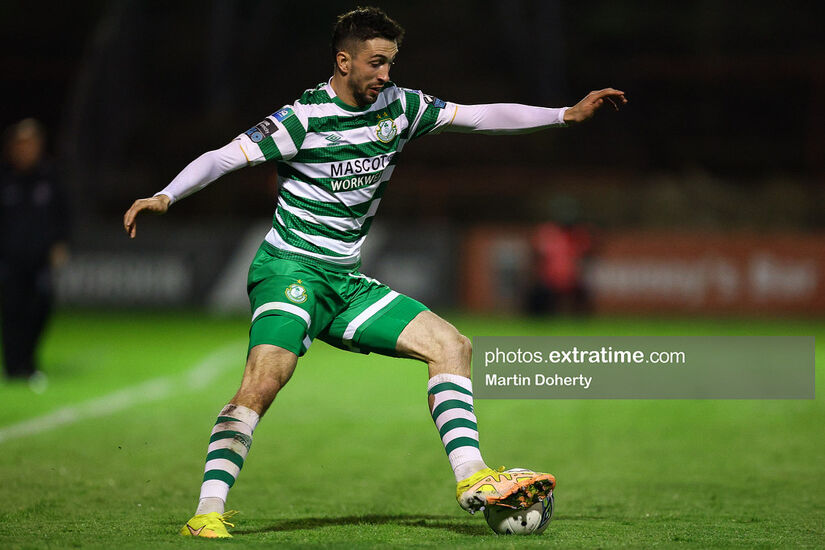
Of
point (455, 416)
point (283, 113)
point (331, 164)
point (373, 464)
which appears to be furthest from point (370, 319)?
point (373, 464)

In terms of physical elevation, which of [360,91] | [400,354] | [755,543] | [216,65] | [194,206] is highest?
[216,65]

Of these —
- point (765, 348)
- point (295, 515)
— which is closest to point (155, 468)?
point (295, 515)

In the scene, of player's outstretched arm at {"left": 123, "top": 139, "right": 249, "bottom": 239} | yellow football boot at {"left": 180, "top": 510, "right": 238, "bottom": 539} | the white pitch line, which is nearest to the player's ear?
player's outstretched arm at {"left": 123, "top": 139, "right": 249, "bottom": 239}

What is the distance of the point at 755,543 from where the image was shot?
5.02 m

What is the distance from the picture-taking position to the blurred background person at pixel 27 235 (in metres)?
11.4

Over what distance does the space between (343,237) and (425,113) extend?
2.27 feet

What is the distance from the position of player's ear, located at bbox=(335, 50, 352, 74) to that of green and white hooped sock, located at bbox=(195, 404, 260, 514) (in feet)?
4.92

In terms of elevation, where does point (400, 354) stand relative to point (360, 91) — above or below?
below

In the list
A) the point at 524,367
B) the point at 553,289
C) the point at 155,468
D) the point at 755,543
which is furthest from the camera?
the point at 553,289

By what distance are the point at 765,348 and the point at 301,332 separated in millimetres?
11742

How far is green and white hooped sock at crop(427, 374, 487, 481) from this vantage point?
5.34m

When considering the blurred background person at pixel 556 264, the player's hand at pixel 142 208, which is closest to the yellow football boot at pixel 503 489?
the player's hand at pixel 142 208

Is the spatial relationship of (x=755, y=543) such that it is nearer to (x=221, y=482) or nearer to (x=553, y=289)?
(x=221, y=482)

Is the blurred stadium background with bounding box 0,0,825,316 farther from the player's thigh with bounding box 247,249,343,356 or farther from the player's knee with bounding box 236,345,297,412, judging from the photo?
the player's knee with bounding box 236,345,297,412
